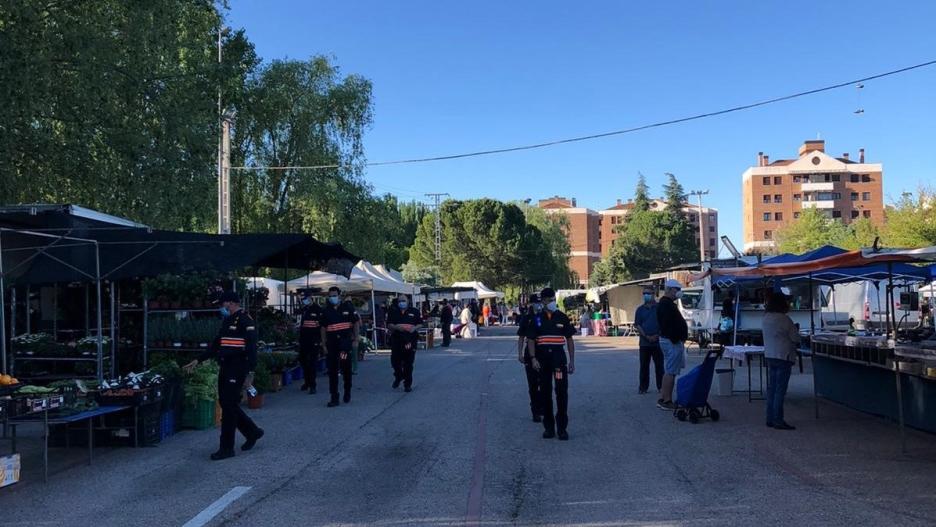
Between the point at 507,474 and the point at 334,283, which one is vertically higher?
the point at 334,283

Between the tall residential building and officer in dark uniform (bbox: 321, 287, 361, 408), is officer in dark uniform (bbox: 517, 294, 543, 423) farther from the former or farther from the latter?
the tall residential building

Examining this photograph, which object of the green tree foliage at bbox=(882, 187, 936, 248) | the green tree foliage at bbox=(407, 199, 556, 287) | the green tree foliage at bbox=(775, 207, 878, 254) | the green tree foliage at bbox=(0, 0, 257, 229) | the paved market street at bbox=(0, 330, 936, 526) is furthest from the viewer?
the green tree foliage at bbox=(775, 207, 878, 254)

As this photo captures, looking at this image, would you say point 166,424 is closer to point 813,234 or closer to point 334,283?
point 334,283

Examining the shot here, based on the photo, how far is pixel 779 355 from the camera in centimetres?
923

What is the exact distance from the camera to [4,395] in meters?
6.85

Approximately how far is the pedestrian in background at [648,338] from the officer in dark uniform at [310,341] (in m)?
5.75

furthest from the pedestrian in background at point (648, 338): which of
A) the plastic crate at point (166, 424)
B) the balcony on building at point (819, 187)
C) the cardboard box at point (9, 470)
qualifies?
the balcony on building at point (819, 187)

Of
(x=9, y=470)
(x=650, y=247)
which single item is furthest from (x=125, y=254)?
(x=650, y=247)

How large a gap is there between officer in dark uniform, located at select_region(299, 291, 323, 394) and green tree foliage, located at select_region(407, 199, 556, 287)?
4700 cm

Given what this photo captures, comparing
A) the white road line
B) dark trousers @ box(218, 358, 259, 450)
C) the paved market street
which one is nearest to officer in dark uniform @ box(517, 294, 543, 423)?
the paved market street

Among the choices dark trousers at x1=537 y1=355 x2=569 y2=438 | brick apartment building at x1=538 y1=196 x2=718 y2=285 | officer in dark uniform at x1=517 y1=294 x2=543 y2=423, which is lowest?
dark trousers at x1=537 y1=355 x2=569 y2=438

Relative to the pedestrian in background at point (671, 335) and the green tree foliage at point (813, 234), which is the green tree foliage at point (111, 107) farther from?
the green tree foliage at point (813, 234)

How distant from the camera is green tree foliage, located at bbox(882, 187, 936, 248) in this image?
109 feet

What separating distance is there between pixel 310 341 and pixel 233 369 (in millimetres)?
5713
